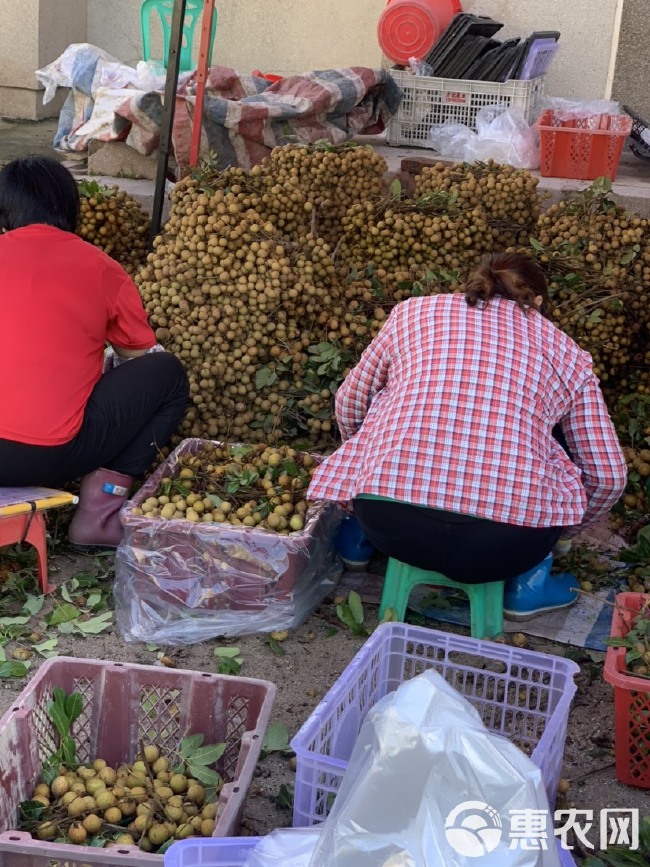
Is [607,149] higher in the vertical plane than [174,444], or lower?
higher

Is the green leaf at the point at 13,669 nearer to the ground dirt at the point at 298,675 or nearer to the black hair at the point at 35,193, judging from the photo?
the ground dirt at the point at 298,675

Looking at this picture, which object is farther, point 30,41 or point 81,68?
point 30,41

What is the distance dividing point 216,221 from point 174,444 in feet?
2.49

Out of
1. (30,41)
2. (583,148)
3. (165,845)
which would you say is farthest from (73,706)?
(30,41)

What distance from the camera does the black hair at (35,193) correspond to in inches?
119

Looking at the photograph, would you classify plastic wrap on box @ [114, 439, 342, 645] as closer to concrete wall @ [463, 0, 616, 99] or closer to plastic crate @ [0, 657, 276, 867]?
plastic crate @ [0, 657, 276, 867]

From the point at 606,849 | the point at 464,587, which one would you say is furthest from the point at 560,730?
the point at 464,587

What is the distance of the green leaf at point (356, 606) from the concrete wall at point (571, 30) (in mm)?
4454

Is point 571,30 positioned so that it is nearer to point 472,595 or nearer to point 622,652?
point 472,595

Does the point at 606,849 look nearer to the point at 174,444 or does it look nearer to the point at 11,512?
the point at 11,512

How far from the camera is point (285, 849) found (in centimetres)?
152

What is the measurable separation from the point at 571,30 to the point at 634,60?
1.36 feet

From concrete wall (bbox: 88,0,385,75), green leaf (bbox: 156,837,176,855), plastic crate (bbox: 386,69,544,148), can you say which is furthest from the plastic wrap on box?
concrete wall (bbox: 88,0,385,75)

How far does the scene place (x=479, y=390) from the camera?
8.75 ft
